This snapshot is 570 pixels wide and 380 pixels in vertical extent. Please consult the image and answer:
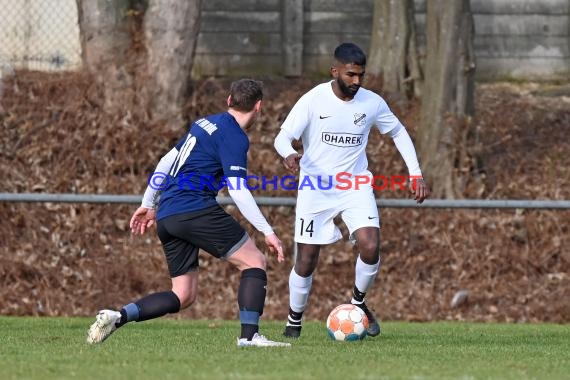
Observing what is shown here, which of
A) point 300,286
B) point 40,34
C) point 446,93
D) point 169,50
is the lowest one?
point 300,286

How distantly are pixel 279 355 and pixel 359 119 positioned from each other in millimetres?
2613

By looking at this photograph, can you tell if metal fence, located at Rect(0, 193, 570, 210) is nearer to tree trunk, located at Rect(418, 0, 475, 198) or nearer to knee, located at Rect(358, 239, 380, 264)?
tree trunk, located at Rect(418, 0, 475, 198)

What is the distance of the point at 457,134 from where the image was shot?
51.4 feet

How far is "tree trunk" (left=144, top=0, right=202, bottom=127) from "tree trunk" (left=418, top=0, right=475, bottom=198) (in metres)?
2.94

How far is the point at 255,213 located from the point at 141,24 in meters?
8.15

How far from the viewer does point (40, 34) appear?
17688mm

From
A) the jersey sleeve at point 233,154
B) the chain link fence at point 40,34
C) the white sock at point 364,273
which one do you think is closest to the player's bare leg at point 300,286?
the white sock at point 364,273

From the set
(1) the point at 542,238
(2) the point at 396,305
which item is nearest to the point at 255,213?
(2) the point at 396,305

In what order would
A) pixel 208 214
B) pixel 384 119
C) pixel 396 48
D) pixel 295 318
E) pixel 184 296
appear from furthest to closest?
pixel 396 48 → pixel 384 119 → pixel 295 318 → pixel 184 296 → pixel 208 214

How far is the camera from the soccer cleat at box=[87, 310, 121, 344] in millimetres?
8445

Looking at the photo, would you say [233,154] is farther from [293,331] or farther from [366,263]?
[293,331]

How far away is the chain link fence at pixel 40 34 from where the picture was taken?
57.3 ft

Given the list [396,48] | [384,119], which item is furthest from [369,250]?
[396,48]

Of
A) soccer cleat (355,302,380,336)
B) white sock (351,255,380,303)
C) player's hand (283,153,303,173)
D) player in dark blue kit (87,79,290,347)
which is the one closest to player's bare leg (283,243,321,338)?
white sock (351,255,380,303)
